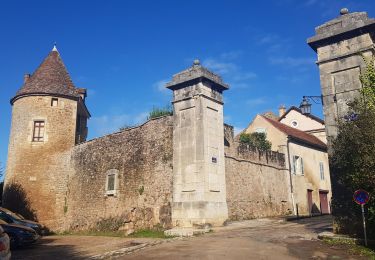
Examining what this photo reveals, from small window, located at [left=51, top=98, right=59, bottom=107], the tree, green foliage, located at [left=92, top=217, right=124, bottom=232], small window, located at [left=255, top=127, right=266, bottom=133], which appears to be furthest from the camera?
small window, located at [left=255, top=127, right=266, bottom=133]

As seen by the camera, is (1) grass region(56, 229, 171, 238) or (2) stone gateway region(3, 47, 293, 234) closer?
(1) grass region(56, 229, 171, 238)

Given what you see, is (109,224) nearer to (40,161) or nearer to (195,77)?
(40,161)

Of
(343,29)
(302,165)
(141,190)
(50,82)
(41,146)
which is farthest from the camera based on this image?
(302,165)

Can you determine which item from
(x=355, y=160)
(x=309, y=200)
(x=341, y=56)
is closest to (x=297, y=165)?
(x=309, y=200)

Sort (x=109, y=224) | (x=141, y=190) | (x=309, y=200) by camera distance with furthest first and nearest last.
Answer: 1. (x=309, y=200)
2. (x=109, y=224)
3. (x=141, y=190)

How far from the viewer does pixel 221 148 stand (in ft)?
46.4

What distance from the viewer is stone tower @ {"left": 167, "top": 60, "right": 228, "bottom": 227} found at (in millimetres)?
12953

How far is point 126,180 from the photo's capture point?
16297mm

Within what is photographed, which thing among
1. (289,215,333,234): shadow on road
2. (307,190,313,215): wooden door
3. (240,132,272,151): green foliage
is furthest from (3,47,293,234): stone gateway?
(307,190,313,215): wooden door

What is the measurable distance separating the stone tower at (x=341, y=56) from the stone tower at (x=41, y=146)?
15028 mm

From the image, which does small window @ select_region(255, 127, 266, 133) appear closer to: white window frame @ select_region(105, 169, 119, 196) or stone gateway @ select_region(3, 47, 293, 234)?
stone gateway @ select_region(3, 47, 293, 234)

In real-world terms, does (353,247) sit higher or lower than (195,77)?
lower

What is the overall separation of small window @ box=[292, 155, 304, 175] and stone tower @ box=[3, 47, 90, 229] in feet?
45.6

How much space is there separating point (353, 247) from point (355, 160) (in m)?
2.11
